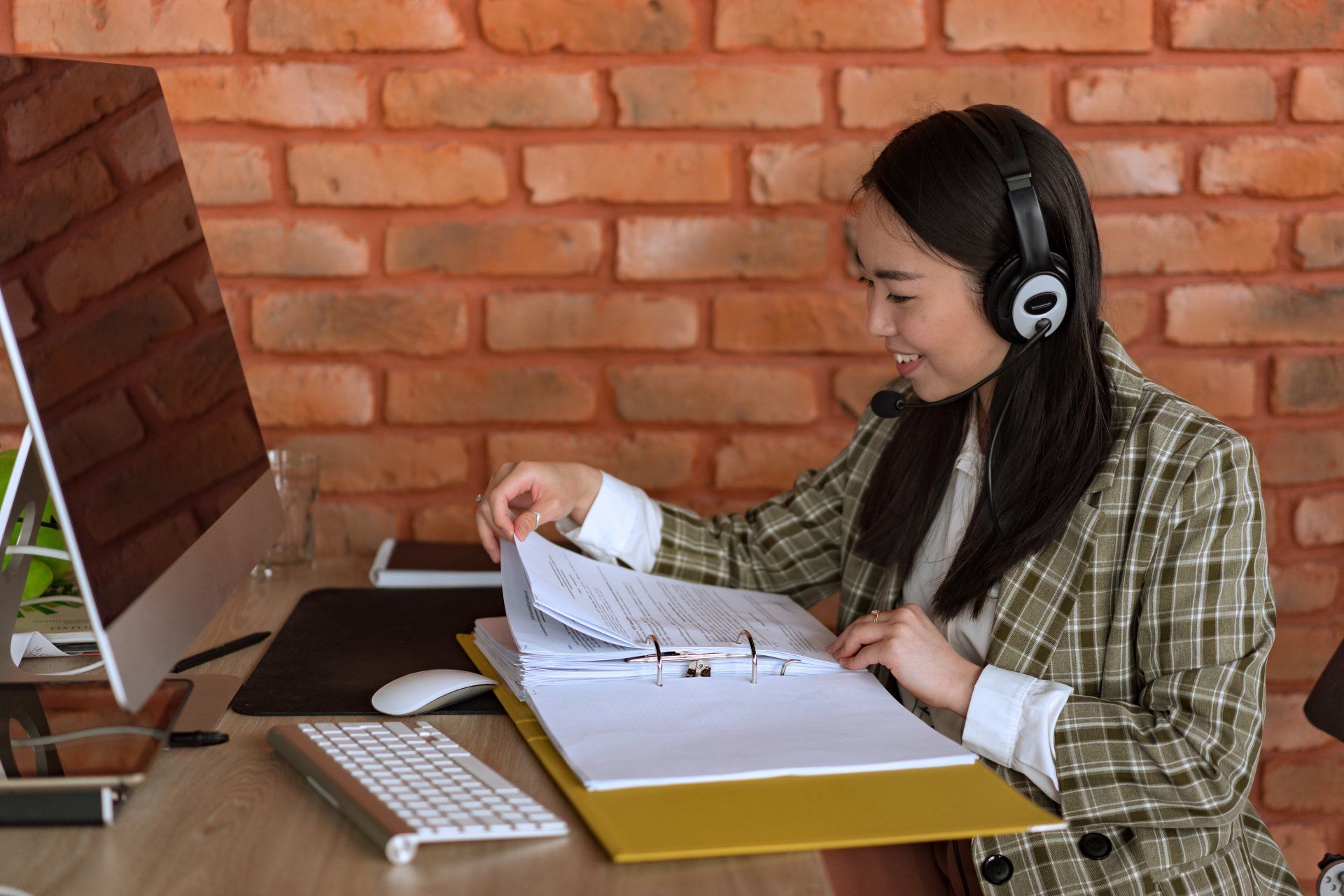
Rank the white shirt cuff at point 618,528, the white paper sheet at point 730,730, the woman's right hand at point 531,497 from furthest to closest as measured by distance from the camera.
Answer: the white shirt cuff at point 618,528
the woman's right hand at point 531,497
the white paper sheet at point 730,730

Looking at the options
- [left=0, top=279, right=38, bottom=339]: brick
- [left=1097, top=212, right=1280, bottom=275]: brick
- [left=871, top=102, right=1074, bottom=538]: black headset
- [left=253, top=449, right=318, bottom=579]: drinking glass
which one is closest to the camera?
[left=0, top=279, right=38, bottom=339]: brick

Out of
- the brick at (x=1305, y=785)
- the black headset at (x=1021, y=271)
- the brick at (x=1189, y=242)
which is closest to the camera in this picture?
the black headset at (x=1021, y=271)

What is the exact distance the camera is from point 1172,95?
1471mm

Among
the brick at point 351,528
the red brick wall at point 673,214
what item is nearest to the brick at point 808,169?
the red brick wall at point 673,214

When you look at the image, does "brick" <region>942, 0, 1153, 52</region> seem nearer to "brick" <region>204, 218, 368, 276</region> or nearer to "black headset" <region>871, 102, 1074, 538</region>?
"black headset" <region>871, 102, 1074, 538</region>

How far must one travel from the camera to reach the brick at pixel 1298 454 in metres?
1.53

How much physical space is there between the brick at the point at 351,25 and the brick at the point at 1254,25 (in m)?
0.89

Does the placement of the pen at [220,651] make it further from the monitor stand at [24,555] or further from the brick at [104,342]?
the brick at [104,342]

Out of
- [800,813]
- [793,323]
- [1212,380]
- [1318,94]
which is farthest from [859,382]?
[800,813]

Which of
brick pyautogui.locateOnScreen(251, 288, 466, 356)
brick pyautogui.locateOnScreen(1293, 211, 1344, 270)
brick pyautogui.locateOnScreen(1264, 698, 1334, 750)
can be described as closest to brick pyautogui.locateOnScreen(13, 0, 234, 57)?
brick pyautogui.locateOnScreen(251, 288, 466, 356)

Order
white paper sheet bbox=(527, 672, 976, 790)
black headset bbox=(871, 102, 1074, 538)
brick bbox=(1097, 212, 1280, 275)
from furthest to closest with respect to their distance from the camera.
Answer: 1. brick bbox=(1097, 212, 1280, 275)
2. black headset bbox=(871, 102, 1074, 538)
3. white paper sheet bbox=(527, 672, 976, 790)

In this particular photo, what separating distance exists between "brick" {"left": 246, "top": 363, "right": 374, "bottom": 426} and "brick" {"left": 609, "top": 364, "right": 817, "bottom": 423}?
331 millimetres

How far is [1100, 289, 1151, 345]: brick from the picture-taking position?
1511 mm

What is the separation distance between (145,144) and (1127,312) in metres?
1.16
